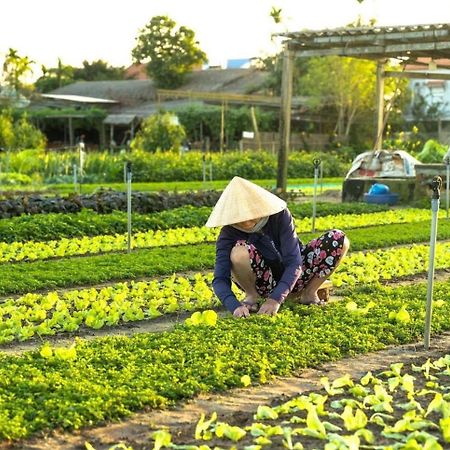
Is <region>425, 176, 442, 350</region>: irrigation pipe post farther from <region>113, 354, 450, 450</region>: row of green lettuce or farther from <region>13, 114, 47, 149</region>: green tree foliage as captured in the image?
<region>13, 114, 47, 149</region>: green tree foliage

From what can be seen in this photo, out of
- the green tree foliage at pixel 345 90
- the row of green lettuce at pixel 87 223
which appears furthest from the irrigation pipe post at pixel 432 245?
the green tree foliage at pixel 345 90

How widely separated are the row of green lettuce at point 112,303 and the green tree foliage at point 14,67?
3986 centimetres

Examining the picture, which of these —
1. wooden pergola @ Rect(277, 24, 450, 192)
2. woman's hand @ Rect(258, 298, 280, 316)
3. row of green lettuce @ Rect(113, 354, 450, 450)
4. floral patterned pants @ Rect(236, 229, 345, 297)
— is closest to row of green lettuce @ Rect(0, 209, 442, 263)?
wooden pergola @ Rect(277, 24, 450, 192)

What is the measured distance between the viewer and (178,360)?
5.12 metres

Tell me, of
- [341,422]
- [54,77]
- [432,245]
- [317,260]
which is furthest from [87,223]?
[54,77]

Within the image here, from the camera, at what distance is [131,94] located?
49875 millimetres

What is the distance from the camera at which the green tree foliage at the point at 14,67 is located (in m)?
46.3

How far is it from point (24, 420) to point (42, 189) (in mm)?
16590

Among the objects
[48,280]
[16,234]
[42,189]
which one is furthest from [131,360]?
[42,189]

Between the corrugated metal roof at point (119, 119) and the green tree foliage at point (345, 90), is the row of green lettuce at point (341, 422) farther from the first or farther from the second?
the corrugated metal roof at point (119, 119)

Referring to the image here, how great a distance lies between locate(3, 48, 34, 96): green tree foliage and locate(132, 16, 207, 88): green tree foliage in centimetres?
782

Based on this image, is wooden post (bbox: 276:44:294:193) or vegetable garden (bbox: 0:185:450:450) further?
wooden post (bbox: 276:44:294:193)

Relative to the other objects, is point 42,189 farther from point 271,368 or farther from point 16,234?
point 271,368

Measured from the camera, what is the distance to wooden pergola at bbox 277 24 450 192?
53.7 feet
